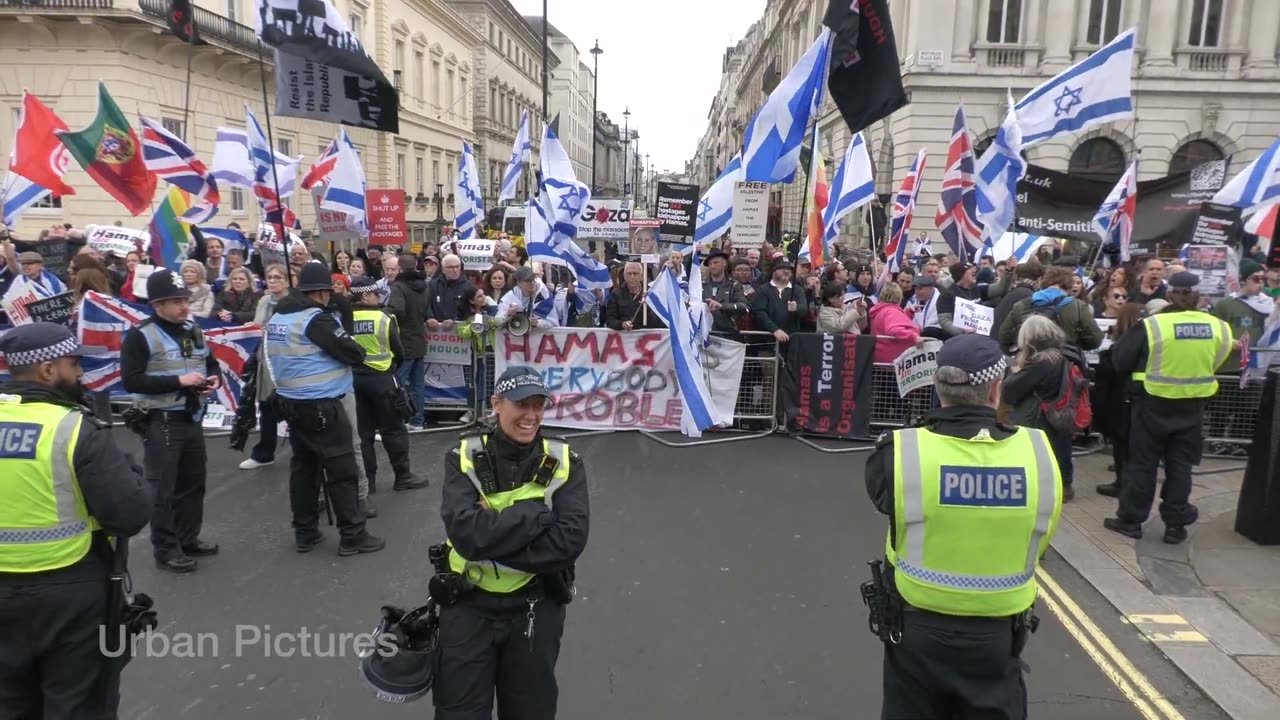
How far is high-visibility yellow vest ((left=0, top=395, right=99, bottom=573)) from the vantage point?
2.85 meters

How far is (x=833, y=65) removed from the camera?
309 inches

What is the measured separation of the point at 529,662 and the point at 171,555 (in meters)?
3.75

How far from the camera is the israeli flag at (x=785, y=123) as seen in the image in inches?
311

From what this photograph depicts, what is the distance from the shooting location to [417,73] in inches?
1698

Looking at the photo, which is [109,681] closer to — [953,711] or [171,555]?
[171,555]

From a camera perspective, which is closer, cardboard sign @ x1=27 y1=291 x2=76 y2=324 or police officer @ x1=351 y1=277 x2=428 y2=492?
cardboard sign @ x1=27 y1=291 x2=76 y2=324

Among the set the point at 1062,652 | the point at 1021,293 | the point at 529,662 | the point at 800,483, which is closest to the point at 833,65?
the point at 1021,293

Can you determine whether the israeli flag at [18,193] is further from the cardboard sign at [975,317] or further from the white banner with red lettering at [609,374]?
the cardboard sign at [975,317]

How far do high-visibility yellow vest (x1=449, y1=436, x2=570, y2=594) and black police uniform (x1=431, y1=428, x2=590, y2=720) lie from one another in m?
0.03

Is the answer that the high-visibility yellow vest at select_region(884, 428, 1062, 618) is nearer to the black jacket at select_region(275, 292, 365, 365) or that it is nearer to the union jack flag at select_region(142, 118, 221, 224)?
the black jacket at select_region(275, 292, 365, 365)

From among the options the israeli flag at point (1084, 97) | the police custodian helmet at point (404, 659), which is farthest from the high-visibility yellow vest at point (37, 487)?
the israeli flag at point (1084, 97)

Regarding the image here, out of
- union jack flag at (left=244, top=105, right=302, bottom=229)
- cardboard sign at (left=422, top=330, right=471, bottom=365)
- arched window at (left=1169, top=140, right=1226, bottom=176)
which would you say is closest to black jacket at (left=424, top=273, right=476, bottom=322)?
cardboard sign at (left=422, top=330, right=471, bottom=365)

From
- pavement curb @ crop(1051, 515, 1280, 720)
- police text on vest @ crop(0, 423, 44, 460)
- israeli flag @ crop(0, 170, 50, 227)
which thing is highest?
israeli flag @ crop(0, 170, 50, 227)

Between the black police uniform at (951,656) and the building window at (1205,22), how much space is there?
105ft
